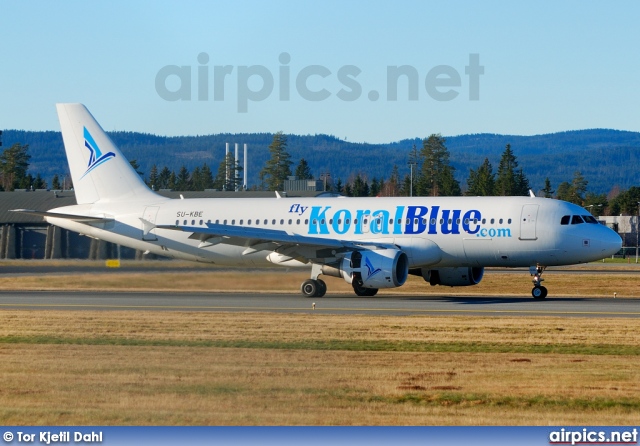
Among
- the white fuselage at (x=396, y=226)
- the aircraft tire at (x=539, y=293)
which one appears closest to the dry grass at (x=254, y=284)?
the white fuselage at (x=396, y=226)

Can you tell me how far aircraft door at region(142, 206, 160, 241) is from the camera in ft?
156

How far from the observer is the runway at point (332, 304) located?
1378 inches

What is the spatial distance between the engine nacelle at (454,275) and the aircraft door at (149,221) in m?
12.5

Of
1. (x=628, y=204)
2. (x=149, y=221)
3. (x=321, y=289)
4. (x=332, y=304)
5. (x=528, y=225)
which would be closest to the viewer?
(x=332, y=304)

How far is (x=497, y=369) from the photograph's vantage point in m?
21.4

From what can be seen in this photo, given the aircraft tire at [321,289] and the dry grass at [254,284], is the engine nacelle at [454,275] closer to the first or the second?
the dry grass at [254,284]

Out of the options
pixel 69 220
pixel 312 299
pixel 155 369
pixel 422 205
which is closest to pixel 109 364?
pixel 155 369

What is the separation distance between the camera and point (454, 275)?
44.1m

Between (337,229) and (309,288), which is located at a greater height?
(337,229)

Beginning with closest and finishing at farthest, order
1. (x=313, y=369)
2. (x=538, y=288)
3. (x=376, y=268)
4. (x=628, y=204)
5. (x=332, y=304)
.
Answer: (x=313, y=369)
(x=332, y=304)
(x=376, y=268)
(x=538, y=288)
(x=628, y=204)

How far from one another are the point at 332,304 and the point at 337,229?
6503 mm

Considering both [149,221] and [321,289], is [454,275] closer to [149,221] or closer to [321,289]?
[321,289]

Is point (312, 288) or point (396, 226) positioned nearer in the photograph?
point (312, 288)

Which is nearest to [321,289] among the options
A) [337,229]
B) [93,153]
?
[337,229]
